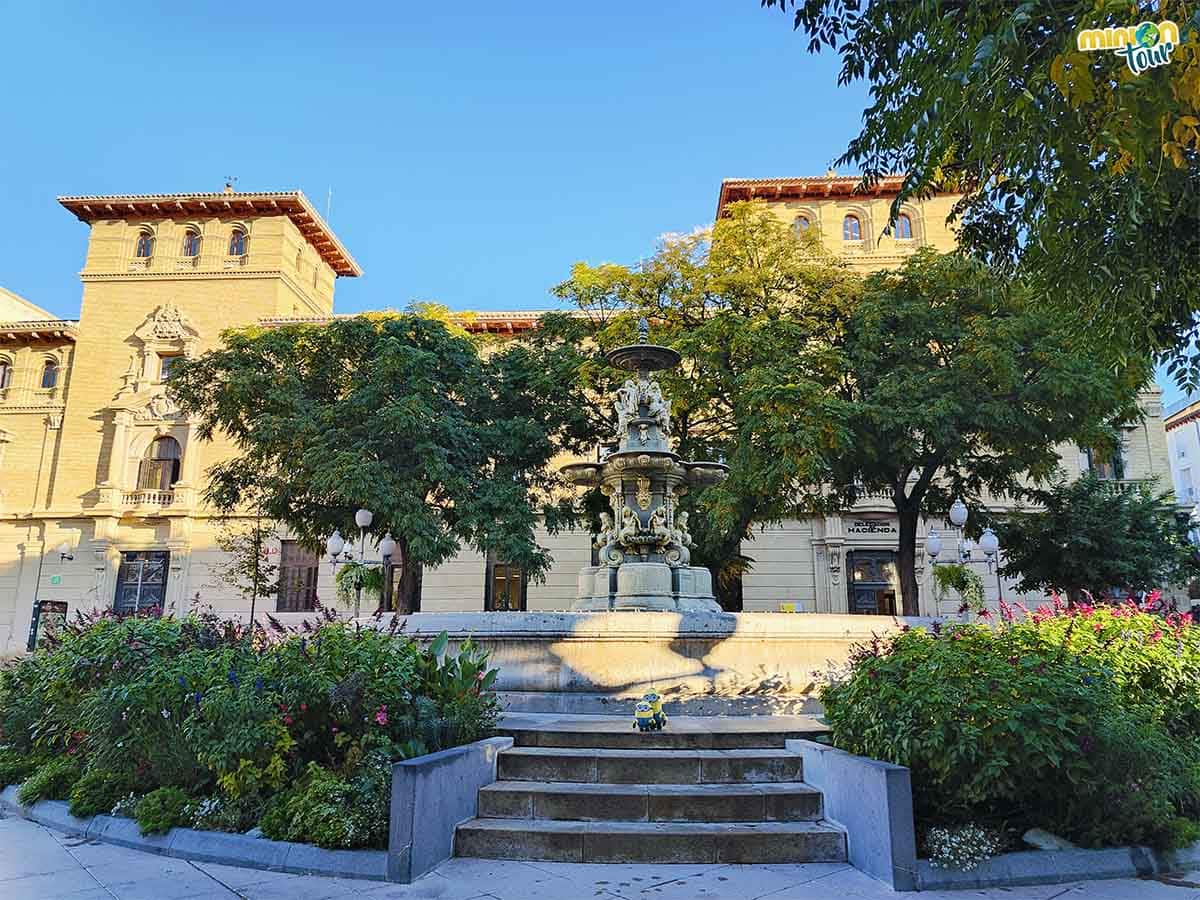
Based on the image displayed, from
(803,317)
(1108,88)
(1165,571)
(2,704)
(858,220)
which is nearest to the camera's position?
(1108,88)

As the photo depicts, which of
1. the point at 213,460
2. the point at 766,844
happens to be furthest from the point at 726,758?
the point at 213,460

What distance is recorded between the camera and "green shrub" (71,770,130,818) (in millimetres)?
6520

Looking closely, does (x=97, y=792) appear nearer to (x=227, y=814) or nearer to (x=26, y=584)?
(x=227, y=814)

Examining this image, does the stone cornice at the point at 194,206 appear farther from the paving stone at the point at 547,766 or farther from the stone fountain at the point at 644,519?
the paving stone at the point at 547,766

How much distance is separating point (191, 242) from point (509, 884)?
123 ft

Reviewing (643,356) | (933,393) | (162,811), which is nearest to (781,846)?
(162,811)

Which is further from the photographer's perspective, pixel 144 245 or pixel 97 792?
pixel 144 245

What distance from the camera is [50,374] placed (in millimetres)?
35781

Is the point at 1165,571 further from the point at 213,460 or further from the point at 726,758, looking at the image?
the point at 213,460

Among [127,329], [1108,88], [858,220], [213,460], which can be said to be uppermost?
[858,220]

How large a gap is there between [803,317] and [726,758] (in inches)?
611

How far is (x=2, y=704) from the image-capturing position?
8898 millimetres

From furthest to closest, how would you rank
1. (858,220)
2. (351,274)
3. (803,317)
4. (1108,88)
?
(351,274), (858,220), (803,317), (1108,88)

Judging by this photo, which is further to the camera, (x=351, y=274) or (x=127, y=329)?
(x=351, y=274)
